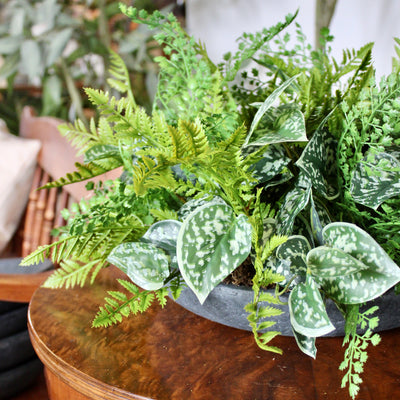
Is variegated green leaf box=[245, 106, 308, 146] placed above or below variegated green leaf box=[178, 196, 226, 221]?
above

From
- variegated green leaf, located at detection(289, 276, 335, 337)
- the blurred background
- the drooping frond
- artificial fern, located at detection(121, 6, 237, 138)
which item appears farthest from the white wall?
variegated green leaf, located at detection(289, 276, 335, 337)

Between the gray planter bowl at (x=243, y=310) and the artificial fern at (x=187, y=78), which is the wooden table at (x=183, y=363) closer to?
the gray planter bowl at (x=243, y=310)

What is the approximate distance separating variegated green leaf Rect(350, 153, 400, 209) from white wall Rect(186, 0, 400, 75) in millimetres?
637

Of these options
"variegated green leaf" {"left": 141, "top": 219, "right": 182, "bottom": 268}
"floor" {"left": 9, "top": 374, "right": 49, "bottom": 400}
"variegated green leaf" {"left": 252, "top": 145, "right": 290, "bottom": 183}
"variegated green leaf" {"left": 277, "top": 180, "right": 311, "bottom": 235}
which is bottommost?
"floor" {"left": 9, "top": 374, "right": 49, "bottom": 400}

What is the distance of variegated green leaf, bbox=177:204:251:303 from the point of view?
371 mm

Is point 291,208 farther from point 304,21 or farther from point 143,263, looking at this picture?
point 304,21

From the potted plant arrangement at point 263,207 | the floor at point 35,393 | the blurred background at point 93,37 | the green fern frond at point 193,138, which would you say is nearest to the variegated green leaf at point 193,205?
the potted plant arrangement at point 263,207

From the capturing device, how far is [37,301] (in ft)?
1.85

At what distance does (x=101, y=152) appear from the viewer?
0.52 m

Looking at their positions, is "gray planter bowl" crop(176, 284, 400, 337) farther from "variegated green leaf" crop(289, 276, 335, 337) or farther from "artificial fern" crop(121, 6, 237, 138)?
"artificial fern" crop(121, 6, 237, 138)

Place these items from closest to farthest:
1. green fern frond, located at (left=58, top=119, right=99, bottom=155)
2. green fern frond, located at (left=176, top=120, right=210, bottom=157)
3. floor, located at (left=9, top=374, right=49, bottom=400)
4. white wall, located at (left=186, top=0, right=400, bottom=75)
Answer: green fern frond, located at (left=176, top=120, right=210, bottom=157) < green fern frond, located at (left=58, top=119, right=99, bottom=155) < white wall, located at (left=186, top=0, right=400, bottom=75) < floor, located at (left=9, top=374, right=49, bottom=400)

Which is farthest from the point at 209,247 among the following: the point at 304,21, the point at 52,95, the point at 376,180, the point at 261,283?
the point at 52,95

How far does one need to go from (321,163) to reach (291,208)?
0.06m

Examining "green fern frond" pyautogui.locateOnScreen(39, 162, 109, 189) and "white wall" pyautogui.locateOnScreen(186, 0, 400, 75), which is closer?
"green fern frond" pyautogui.locateOnScreen(39, 162, 109, 189)
